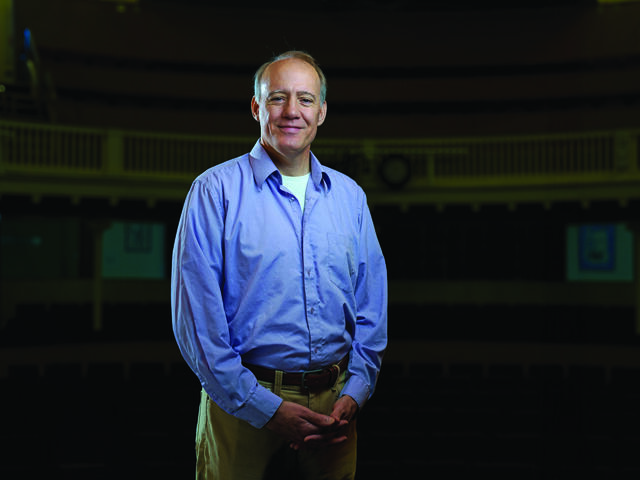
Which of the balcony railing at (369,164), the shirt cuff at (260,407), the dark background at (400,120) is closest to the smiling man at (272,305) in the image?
the shirt cuff at (260,407)

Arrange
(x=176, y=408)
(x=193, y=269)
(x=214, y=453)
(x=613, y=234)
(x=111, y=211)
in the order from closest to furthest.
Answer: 1. (x=193, y=269)
2. (x=214, y=453)
3. (x=176, y=408)
4. (x=111, y=211)
5. (x=613, y=234)

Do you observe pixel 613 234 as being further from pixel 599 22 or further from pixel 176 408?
pixel 176 408

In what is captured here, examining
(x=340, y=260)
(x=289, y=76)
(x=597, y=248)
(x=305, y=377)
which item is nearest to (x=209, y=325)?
(x=305, y=377)

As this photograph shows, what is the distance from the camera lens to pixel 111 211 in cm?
1002

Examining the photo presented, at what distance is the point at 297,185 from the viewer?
1826 mm

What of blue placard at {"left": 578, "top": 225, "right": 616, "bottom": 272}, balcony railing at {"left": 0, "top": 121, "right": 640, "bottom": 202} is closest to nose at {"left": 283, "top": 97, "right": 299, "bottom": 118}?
balcony railing at {"left": 0, "top": 121, "right": 640, "bottom": 202}

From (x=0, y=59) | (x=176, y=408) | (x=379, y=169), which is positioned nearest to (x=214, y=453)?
(x=176, y=408)

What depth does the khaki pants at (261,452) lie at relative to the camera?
1.67m

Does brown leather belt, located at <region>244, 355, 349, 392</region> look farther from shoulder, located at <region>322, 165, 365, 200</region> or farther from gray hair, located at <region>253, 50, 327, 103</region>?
gray hair, located at <region>253, 50, 327, 103</region>

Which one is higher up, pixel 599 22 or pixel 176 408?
pixel 599 22

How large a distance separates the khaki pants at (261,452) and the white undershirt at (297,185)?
548 mm

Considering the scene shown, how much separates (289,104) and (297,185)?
251 millimetres

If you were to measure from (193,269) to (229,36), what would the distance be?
13148 millimetres

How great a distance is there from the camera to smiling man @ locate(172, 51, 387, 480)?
1.60m
